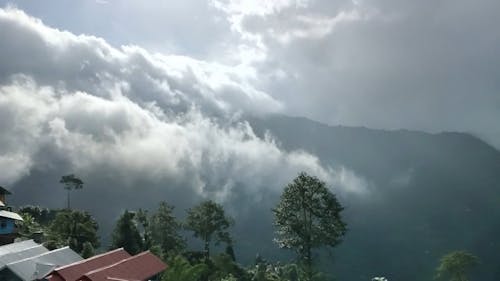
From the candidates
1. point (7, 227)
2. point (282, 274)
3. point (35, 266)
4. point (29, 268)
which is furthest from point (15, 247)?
point (282, 274)

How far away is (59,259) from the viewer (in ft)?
186

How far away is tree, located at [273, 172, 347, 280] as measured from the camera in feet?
205

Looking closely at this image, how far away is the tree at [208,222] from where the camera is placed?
87.8 metres

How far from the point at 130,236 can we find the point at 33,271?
32.4m

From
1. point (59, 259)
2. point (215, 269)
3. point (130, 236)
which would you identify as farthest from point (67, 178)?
point (59, 259)

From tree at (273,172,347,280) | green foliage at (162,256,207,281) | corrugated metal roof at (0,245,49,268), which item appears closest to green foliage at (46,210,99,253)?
corrugated metal roof at (0,245,49,268)

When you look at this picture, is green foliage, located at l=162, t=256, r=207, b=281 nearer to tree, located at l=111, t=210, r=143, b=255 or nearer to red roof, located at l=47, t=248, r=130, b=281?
red roof, located at l=47, t=248, r=130, b=281

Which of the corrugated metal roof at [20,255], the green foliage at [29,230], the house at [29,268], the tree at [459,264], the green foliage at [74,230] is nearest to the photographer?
the house at [29,268]

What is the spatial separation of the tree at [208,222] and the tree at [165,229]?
25.0ft

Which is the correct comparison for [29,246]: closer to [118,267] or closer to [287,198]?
[118,267]

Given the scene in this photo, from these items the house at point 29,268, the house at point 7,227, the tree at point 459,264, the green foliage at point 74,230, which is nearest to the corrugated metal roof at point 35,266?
the house at point 29,268

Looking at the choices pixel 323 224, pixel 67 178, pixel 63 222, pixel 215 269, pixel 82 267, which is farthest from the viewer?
pixel 67 178

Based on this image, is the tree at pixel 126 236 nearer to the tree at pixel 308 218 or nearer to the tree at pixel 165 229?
the tree at pixel 165 229

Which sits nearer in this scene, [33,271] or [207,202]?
[33,271]
